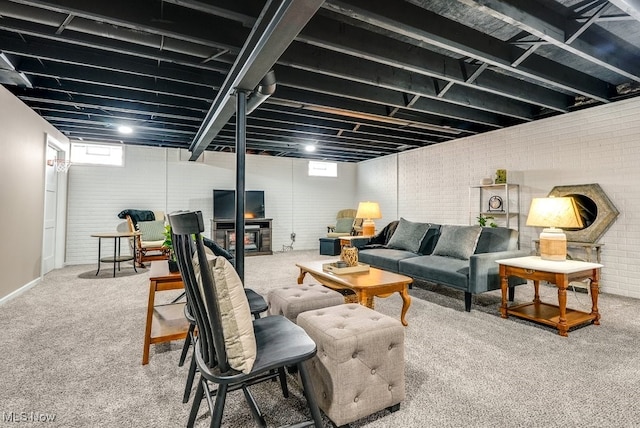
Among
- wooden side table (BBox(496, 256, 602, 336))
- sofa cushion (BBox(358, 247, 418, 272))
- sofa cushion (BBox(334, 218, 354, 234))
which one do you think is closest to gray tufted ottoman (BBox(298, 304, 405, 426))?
wooden side table (BBox(496, 256, 602, 336))

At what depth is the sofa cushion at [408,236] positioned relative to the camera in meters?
4.66

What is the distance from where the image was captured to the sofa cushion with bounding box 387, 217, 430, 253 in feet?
15.3

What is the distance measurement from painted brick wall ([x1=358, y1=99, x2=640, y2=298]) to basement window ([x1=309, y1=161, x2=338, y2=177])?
259cm

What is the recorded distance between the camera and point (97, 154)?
6.59 meters

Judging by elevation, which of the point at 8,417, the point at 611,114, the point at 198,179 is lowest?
the point at 8,417

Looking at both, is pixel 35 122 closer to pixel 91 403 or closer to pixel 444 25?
pixel 91 403

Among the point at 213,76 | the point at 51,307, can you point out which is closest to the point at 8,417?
the point at 51,307

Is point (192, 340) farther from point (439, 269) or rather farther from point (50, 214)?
point (50, 214)

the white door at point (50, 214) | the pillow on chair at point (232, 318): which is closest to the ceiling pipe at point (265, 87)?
the pillow on chair at point (232, 318)

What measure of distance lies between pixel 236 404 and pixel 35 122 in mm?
5005

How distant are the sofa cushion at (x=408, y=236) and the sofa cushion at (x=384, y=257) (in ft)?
0.31

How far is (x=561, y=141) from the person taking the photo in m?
4.62

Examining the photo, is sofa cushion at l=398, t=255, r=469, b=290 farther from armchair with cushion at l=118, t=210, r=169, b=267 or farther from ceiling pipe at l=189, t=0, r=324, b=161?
armchair with cushion at l=118, t=210, r=169, b=267

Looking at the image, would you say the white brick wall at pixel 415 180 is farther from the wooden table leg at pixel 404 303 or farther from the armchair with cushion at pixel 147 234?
the wooden table leg at pixel 404 303
